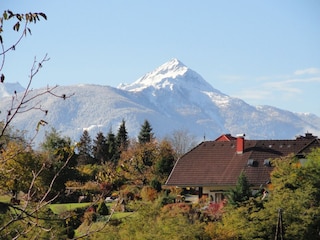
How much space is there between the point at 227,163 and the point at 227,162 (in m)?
0.14

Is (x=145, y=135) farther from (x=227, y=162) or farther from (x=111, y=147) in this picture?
(x=227, y=162)

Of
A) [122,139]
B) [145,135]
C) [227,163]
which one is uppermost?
[145,135]

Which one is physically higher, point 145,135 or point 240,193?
point 145,135

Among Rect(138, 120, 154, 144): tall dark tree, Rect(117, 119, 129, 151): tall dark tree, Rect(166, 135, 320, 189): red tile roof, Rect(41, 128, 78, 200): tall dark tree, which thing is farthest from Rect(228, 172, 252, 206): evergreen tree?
Rect(138, 120, 154, 144): tall dark tree

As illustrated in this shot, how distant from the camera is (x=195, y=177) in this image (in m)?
44.0

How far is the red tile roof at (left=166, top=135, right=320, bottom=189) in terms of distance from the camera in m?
42.6

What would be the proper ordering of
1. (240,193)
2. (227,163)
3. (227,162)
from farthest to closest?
1. (227,162)
2. (227,163)
3. (240,193)

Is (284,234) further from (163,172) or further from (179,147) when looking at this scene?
Answer: (179,147)

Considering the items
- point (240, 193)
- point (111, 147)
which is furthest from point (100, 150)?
point (240, 193)

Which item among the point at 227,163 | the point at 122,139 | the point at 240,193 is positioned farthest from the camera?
the point at 122,139

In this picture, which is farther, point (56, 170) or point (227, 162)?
point (227, 162)

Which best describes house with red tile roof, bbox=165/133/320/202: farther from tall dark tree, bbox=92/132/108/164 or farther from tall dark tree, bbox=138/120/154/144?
tall dark tree, bbox=138/120/154/144

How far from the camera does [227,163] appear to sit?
44406mm

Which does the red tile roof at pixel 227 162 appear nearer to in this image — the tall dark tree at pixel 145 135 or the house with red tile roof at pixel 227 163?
the house with red tile roof at pixel 227 163
